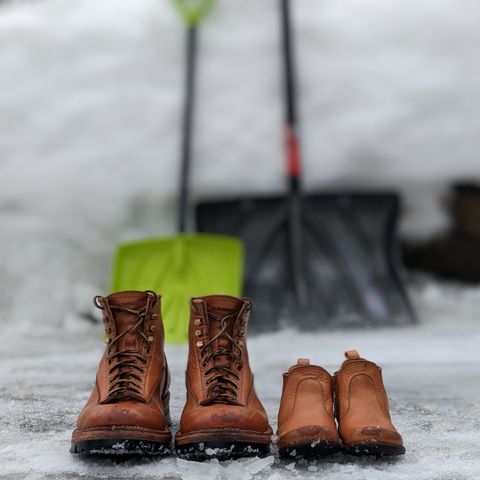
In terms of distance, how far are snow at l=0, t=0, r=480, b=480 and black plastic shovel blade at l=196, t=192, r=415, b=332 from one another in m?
0.10

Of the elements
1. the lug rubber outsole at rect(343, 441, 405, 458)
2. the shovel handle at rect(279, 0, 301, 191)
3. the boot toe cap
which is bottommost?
the lug rubber outsole at rect(343, 441, 405, 458)

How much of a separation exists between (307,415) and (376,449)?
12 centimetres

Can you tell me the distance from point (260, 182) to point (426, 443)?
1744mm

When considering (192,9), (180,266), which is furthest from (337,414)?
(192,9)

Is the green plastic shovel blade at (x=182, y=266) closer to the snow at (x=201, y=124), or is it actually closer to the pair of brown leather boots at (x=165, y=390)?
the snow at (x=201, y=124)

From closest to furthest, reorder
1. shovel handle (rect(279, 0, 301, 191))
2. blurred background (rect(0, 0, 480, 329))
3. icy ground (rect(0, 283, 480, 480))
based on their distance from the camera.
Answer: icy ground (rect(0, 283, 480, 480)) → shovel handle (rect(279, 0, 301, 191)) → blurred background (rect(0, 0, 480, 329))

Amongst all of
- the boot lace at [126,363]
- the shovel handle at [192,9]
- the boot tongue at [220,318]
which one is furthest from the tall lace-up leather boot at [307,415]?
the shovel handle at [192,9]

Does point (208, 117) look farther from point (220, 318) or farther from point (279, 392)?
point (220, 318)

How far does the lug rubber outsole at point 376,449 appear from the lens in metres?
1.14

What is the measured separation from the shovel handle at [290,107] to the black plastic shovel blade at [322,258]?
12cm

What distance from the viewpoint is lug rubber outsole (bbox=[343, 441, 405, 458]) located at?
114 centimetres

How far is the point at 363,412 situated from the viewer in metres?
1.20

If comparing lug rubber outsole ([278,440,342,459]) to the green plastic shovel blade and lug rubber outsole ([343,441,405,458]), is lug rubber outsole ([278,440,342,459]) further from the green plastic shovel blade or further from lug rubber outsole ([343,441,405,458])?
the green plastic shovel blade

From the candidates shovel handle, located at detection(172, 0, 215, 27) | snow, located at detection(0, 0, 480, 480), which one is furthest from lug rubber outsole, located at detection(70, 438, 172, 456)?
shovel handle, located at detection(172, 0, 215, 27)
